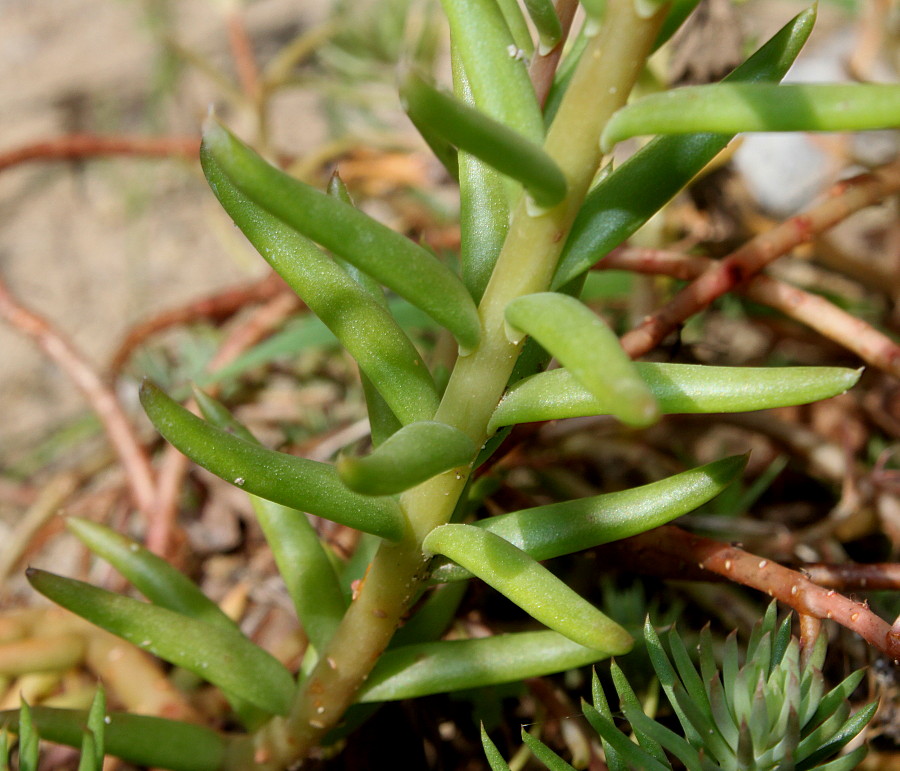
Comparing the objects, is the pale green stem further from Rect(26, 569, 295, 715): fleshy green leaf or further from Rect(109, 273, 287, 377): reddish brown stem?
Rect(109, 273, 287, 377): reddish brown stem

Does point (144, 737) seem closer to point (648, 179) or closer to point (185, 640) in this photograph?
point (185, 640)

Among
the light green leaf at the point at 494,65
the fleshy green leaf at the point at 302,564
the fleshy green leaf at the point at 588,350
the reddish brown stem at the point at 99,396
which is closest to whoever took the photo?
the fleshy green leaf at the point at 588,350

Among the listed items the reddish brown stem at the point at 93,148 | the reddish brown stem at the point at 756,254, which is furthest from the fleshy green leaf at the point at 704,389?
the reddish brown stem at the point at 93,148

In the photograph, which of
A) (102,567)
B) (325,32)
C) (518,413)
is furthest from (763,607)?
(325,32)

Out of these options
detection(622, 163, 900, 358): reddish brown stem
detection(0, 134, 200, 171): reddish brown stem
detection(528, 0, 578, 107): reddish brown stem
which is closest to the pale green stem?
detection(528, 0, 578, 107): reddish brown stem

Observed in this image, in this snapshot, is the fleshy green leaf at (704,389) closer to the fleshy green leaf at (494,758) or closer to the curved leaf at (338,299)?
the curved leaf at (338,299)

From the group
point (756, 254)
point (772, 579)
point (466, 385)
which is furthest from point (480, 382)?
point (756, 254)

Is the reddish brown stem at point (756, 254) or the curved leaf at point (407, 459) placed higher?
the curved leaf at point (407, 459)
